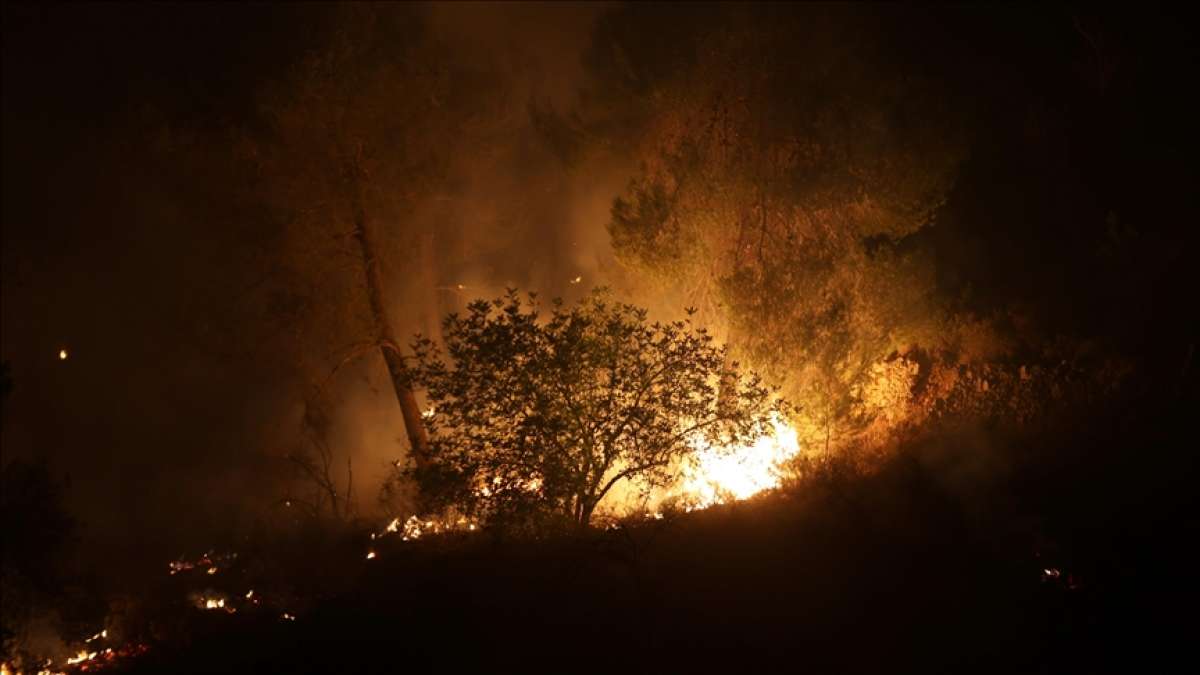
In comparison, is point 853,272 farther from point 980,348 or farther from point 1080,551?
point 1080,551

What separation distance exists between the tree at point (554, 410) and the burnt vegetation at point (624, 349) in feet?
0.15

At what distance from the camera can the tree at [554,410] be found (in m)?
9.27

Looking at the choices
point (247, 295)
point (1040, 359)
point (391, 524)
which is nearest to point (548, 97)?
point (247, 295)

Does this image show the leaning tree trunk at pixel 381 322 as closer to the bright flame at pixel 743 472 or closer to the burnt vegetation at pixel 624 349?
the burnt vegetation at pixel 624 349

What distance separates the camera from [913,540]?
9203mm

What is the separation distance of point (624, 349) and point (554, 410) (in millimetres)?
1004

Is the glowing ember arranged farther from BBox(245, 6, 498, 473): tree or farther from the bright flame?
the bright flame

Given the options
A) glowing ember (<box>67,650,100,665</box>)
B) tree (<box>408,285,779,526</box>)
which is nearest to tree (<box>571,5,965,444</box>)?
tree (<box>408,285,779,526</box>)

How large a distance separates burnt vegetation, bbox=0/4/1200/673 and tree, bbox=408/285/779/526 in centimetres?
5

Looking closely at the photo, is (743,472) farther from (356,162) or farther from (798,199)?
(356,162)

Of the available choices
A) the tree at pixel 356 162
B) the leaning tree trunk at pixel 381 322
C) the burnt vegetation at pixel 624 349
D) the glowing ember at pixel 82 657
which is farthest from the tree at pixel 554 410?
the glowing ember at pixel 82 657

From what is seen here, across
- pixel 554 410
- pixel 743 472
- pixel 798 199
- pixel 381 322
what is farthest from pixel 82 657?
pixel 798 199

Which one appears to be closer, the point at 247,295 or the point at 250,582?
the point at 250,582

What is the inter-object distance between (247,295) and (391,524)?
4.61 metres
